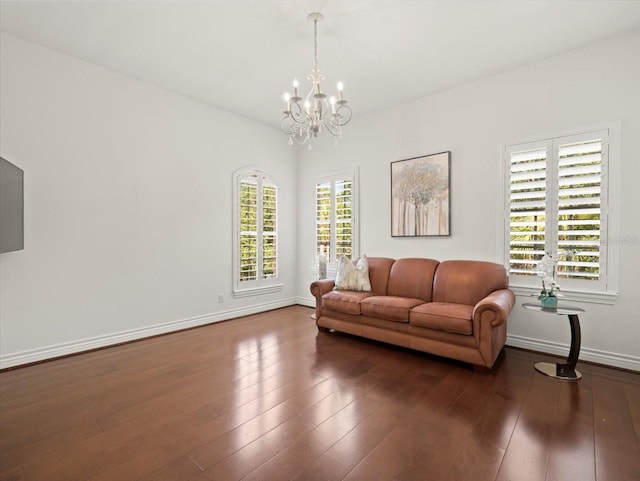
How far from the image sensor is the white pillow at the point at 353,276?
4137 mm

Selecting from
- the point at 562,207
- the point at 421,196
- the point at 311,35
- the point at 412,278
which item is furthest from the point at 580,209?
the point at 311,35

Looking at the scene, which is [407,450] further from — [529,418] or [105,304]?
[105,304]

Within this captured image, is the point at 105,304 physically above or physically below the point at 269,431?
above

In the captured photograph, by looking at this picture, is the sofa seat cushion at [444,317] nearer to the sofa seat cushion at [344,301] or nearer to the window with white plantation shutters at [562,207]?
the sofa seat cushion at [344,301]

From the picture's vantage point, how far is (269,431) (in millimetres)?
1973

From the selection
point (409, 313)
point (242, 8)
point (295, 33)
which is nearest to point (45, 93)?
point (242, 8)

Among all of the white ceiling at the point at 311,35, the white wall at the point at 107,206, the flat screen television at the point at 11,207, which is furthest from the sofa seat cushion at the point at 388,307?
the flat screen television at the point at 11,207

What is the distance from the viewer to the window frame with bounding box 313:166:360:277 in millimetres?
4938

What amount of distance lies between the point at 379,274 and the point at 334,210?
145 centimetres

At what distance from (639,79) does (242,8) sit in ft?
11.5

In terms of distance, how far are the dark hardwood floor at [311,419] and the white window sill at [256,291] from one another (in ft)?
5.04

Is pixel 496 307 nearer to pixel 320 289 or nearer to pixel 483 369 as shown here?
pixel 483 369

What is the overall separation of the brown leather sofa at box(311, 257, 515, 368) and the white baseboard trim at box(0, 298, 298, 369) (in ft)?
4.66

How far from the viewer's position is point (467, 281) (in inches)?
139
